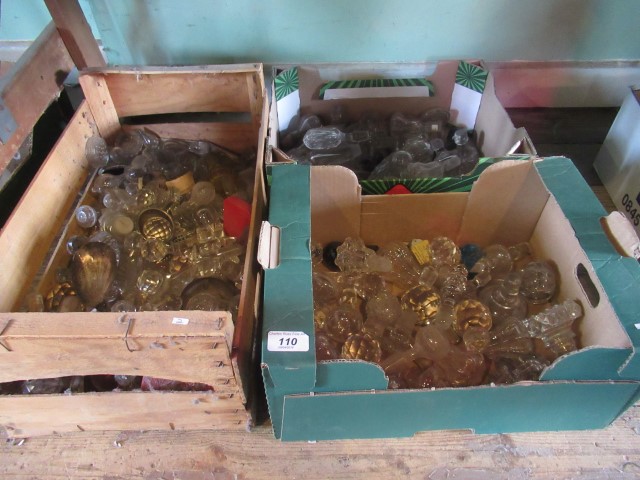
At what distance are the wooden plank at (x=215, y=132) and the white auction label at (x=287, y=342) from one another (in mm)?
561

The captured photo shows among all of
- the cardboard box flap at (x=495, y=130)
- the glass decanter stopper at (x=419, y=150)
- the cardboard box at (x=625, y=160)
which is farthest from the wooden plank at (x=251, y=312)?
the cardboard box at (x=625, y=160)

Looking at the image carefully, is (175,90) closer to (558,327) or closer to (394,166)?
(394,166)

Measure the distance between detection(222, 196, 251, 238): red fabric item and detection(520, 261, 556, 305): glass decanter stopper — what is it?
18.4 inches

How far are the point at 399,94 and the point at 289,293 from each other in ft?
2.09

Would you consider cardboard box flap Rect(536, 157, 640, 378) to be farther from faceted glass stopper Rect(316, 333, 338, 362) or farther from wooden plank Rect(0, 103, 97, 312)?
wooden plank Rect(0, 103, 97, 312)

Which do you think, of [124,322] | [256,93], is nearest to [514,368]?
[124,322]

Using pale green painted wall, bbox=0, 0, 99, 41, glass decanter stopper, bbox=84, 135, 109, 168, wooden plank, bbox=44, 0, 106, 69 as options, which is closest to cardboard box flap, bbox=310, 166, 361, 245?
glass decanter stopper, bbox=84, 135, 109, 168

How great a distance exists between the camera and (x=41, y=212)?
0.86 meters

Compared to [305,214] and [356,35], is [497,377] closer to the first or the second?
[305,214]

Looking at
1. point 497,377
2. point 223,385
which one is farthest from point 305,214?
point 497,377

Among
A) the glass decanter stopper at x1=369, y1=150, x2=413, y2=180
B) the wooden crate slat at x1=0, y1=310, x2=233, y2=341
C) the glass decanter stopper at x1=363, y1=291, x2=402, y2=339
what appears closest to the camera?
the wooden crate slat at x1=0, y1=310, x2=233, y2=341

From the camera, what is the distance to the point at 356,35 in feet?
3.66

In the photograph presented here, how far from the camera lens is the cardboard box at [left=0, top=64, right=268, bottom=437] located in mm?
558

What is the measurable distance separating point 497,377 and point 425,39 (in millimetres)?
759
